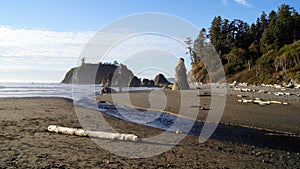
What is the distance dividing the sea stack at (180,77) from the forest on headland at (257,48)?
2331 centimetres

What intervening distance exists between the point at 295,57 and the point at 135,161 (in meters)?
66.2

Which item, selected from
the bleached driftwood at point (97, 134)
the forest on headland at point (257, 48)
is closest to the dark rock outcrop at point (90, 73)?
the forest on headland at point (257, 48)

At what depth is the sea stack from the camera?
50.7 m

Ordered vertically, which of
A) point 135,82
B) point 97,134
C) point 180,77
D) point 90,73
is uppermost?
point 90,73

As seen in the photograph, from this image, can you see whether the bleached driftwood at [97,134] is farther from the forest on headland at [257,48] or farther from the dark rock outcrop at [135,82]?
the dark rock outcrop at [135,82]

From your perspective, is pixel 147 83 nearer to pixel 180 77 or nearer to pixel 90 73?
pixel 90 73

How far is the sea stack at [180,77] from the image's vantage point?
50688 mm

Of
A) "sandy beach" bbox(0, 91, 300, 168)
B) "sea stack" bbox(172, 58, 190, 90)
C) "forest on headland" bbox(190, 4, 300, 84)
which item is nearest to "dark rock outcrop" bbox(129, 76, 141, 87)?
"forest on headland" bbox(190, 4, 300, 84)

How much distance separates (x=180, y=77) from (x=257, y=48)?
164 feet

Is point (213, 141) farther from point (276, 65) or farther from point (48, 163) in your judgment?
point (276, 65)

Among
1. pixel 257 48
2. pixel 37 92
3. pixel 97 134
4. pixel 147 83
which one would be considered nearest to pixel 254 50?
pixel 257 48

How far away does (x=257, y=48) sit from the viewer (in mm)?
88938

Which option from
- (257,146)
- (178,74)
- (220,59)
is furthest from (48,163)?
(220,59)

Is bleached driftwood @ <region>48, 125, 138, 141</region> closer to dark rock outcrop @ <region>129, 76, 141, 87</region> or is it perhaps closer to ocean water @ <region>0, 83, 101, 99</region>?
ocean water @ <region>0, 83, 101, 99</region>
